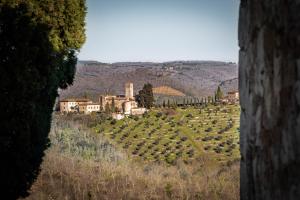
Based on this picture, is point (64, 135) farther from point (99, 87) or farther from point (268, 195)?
point (99, 87)

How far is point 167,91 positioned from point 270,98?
14596 centimetres

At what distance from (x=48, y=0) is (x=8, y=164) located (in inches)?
150

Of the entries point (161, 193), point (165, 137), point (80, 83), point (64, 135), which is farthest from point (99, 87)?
point (161, 193)

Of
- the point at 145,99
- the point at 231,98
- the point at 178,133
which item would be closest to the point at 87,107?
the point at 145,99

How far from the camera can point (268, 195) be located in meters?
1.58

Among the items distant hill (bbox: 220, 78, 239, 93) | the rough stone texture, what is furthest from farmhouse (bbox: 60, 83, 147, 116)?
the rough stone texture

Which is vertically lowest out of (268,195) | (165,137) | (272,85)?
(165,137)

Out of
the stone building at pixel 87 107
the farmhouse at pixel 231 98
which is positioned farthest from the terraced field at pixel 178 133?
the stone building at pixel 87 107

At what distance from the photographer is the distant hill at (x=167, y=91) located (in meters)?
146

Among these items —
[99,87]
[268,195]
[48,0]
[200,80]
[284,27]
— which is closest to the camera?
[284,27]

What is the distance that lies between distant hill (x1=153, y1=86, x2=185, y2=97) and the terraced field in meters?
56.9

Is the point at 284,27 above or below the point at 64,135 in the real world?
above

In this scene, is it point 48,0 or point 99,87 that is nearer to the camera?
point 48,0

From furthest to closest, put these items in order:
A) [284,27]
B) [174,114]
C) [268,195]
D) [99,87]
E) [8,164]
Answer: [99,87]
[174,114]
[8,164]
[268,195]
[284,27]
